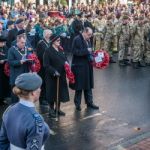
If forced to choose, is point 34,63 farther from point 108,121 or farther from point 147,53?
point 147,53

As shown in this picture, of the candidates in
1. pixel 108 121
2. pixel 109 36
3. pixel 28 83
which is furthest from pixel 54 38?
pixel 109 36

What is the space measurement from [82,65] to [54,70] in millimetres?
1057

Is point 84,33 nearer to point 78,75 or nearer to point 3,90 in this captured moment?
point 78,75

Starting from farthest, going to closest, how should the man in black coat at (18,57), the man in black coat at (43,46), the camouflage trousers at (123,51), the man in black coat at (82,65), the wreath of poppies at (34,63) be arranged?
the camouflage trousers at (123,51), the man in black coat at (43,46), the man in black coat at (82,65), the wreath of poppies at (34,63), the man in black coat at (18,57)

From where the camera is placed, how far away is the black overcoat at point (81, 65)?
1010 centimetres

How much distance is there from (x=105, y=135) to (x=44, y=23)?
447 inches

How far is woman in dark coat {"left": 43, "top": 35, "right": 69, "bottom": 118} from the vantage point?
9.47m

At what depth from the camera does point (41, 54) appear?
10.5 meters

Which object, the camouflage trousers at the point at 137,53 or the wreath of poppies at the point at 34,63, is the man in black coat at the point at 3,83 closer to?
the wreath of poppies at the point at 34,63

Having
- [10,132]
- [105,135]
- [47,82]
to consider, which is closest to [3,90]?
[47,82]

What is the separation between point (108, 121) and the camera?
31.6 feet

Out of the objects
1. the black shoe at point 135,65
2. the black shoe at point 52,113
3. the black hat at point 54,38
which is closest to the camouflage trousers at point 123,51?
the black shoe at point 135,65

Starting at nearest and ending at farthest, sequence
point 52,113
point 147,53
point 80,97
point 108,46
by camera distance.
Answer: point 52,113 < point 80,97 < point 147,53 < point 108,46

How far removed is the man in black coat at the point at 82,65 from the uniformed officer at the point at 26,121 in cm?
577
